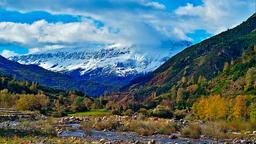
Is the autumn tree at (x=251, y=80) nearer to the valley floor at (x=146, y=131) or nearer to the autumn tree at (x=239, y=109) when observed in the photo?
the autumn tree at (x=239, y=109)

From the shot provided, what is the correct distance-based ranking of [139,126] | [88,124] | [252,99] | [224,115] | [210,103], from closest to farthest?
1. [139,126]
2. [88,124]
3. [224,115]
4. [210,103]
5. [252,99]

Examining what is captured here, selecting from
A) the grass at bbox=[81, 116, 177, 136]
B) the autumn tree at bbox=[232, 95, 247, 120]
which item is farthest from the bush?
the autumn tree at bbox=[232, 95, 247, 120]

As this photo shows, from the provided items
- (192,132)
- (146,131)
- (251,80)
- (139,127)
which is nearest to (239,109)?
(251,80)

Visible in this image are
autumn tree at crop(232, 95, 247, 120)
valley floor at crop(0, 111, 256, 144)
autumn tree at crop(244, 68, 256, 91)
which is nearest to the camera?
valley floor at crop(0, 111, 256, 144)

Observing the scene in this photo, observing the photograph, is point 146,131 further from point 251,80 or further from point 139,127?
point 251,80

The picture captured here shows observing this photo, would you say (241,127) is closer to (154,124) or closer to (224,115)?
(154,124)

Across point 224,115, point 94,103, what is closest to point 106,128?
point 224,115

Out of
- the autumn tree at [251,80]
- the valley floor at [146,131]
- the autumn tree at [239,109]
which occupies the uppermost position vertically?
the autumn tree at [251,80]

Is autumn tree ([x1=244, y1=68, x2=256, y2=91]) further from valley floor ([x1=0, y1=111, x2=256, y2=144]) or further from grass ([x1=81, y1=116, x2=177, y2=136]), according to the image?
grass ([x1=81, y1=116, x2=177, y2=136])

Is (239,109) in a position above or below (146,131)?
above

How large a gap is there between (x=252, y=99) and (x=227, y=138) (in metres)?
89.9

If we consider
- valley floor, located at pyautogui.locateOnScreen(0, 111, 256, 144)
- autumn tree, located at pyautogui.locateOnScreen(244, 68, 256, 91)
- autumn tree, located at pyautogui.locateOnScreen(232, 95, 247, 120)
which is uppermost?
autumn tree, located at pyautogui.locateOnScreen(244, 68, 256, 91)

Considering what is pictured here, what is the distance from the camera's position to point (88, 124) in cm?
9006

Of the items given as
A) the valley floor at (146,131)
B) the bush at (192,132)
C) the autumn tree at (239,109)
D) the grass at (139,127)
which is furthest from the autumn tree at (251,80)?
the bush at (192,132)
